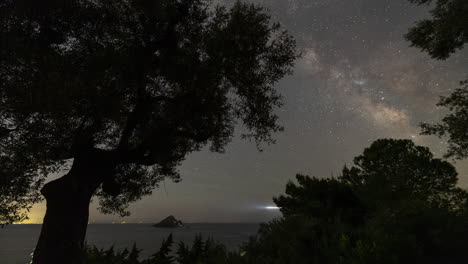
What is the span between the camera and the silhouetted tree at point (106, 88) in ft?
37.4

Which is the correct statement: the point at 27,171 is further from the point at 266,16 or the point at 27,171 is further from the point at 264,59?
the point at 266,16

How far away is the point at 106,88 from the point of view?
497 inches

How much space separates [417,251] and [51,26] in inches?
536

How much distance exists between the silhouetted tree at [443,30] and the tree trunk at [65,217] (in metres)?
16.4

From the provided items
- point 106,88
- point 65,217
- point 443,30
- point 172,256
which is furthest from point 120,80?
point 443,30

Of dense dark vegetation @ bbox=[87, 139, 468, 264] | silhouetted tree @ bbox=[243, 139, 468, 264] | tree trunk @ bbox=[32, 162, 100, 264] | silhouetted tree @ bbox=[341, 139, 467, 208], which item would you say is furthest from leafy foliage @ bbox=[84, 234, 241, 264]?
silhouetted tree @ bbox=[341, 139, 467, 208]

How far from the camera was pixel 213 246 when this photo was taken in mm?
5289

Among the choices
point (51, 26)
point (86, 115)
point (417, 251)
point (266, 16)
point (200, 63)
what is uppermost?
point (266, 16)

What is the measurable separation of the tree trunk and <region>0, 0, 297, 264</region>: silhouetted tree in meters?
0.03

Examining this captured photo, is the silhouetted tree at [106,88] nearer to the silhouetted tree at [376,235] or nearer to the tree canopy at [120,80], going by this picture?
the tree canopy at [120,80]

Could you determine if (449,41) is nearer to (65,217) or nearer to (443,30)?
(443,30)

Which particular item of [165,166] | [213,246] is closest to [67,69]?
[165,166]

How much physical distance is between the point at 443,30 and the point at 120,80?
14.4 metres

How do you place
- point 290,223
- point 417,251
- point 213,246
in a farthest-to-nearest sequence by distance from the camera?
Answer: point 417,251, point 290,223, point 213,246
